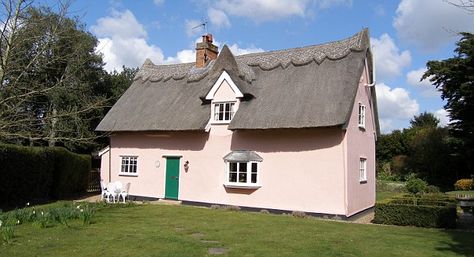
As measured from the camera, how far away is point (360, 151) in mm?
19047

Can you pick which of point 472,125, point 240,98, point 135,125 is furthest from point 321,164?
point 472,125

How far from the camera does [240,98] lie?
64.1ft

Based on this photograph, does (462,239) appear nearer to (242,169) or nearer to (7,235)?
(242,169)

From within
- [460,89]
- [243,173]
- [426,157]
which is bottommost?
[243,173]

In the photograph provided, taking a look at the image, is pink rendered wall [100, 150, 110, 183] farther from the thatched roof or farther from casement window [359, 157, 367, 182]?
casement window [359, 157, 367, 182]

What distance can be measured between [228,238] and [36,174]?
41.9 feet

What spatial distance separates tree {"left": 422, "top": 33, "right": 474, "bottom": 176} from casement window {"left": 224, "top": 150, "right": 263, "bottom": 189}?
69.0 ft

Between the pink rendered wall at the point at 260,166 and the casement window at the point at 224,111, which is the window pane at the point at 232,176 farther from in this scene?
the casement window at the point at 224,111

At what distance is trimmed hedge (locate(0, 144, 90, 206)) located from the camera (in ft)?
58.2

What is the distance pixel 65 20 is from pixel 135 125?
1230 centimetres

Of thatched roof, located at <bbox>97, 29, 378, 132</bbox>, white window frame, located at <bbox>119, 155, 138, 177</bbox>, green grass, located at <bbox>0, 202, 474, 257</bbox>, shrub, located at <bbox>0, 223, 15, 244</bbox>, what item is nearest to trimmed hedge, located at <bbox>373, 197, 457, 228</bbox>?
green grass, located at <bbox>0, 202, 474, 257</bbox>

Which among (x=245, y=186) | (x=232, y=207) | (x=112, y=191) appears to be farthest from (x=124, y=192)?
(x=245, y=186)

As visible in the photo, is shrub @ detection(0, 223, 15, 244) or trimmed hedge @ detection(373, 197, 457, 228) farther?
trimmed hedge @ detection(373, 197, 457, 228)

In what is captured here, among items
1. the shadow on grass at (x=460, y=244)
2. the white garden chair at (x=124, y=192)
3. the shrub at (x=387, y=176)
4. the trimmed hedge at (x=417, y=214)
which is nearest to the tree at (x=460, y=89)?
the shrub at (x=387, y=176)
